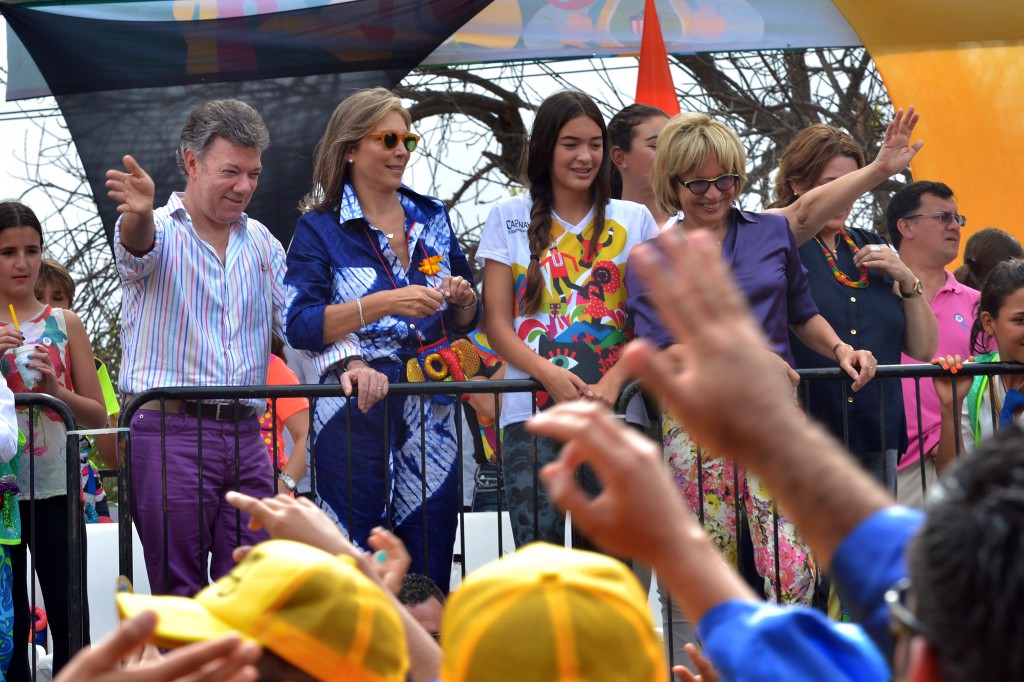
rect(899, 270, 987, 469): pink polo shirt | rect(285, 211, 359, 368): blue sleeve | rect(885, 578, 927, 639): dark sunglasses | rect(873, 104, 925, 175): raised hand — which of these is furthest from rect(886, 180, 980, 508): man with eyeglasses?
rect(885, 578, 927, 639): dark sunglasses

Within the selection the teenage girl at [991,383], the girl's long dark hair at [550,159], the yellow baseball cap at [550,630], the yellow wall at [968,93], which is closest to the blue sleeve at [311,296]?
the girl's long dark hair at [550,159]

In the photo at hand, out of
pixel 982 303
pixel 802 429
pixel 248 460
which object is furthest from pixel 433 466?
pixel 802 429

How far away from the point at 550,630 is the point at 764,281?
3.15 m

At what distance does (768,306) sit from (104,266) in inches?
280

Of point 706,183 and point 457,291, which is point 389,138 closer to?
point 457,291

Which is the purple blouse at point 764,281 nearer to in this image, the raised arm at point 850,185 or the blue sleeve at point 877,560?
the raised arm at point 850,185

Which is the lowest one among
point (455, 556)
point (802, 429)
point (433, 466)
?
point (455, 556)

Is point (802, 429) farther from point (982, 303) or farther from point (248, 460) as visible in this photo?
point (982, 303)

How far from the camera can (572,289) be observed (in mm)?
4539

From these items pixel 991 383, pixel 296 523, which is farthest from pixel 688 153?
pixel 296 523

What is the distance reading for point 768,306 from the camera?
4438 mm

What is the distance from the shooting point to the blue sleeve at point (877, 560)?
4.07ft

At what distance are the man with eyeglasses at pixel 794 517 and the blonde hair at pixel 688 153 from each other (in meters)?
3.32

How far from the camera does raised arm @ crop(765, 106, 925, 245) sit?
4676 mm
